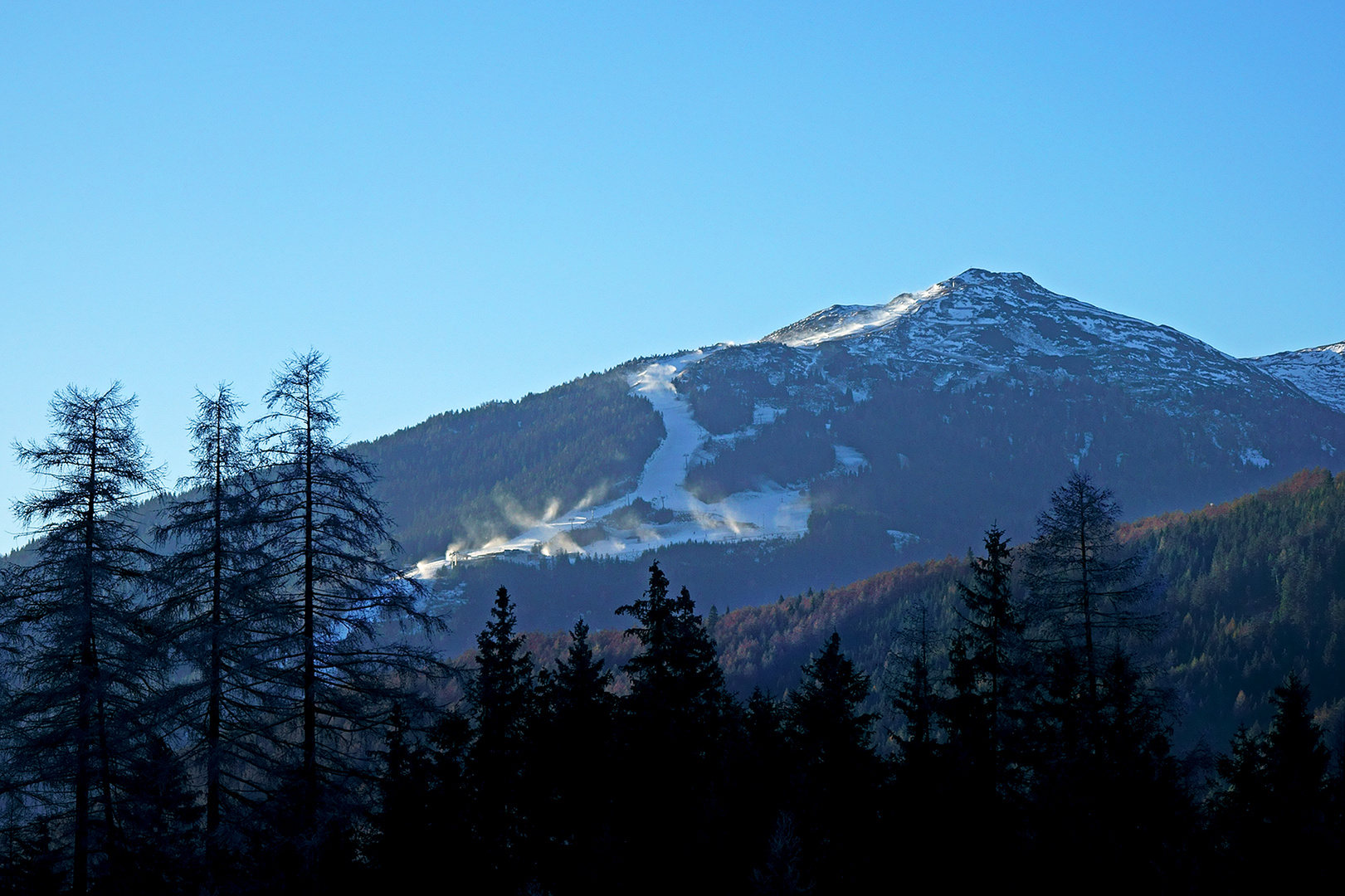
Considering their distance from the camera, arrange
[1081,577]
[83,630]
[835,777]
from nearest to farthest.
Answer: [83,630]
[835,777]
[1081,577]

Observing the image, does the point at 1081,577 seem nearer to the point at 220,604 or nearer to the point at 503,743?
the point at 503,743

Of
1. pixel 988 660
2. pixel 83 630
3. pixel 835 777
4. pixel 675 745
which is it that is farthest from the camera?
pixel 988 660

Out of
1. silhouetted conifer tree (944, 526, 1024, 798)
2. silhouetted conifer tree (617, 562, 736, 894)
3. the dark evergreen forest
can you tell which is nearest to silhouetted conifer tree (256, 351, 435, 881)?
the dark evergreen forest

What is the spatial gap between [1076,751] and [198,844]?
68.4 ft

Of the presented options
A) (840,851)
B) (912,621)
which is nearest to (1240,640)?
(912,621)

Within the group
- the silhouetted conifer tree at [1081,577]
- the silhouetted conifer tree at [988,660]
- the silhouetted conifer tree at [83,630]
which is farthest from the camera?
the silhouetted conifer tree at [1081,577]

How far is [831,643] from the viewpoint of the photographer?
3925 cm

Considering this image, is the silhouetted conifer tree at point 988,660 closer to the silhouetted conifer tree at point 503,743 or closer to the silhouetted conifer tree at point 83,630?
the silhouetted conifer tree at point 503,743

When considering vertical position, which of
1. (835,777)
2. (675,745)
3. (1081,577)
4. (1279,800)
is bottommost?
(1279,800)

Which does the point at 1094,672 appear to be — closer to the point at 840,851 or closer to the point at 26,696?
the point at 840,851

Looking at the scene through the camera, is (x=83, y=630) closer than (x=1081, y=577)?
Yes

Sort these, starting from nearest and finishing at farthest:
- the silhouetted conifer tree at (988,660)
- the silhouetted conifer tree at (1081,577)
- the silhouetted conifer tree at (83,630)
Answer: the silhouetted conifer tree at (83,630) < the silhouetted conifer tree at (988,660) < the silhouetted conifer tree at (1081,577)

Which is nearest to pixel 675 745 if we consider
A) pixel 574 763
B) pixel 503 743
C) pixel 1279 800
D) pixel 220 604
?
pixel 574 763

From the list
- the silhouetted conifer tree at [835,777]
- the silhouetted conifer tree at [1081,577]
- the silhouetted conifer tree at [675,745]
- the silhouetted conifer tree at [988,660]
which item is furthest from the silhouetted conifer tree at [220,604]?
the silhouetted conifer tree at [1081,577]
